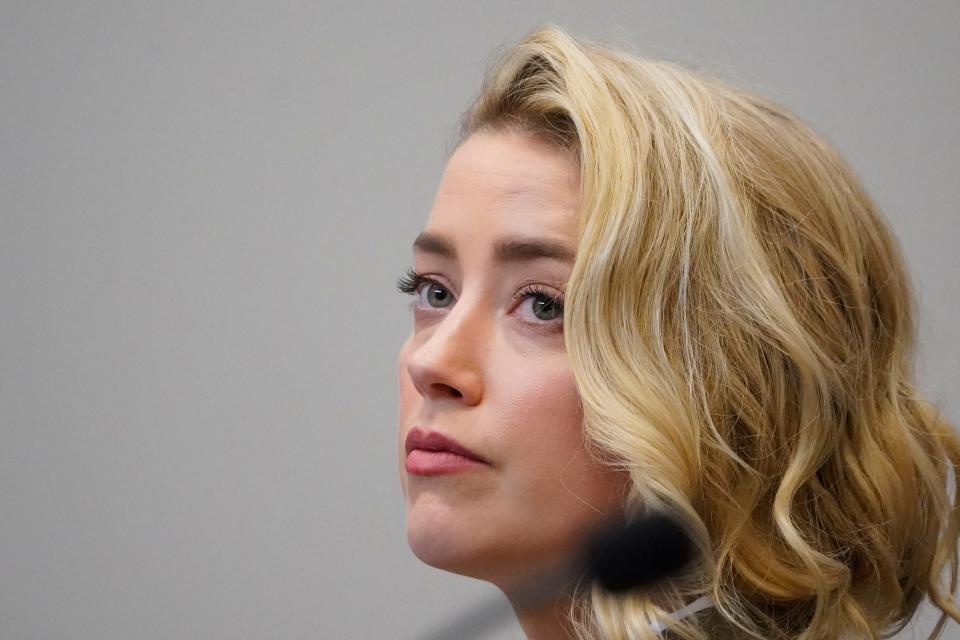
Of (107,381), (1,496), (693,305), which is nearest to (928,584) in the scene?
(693,305)

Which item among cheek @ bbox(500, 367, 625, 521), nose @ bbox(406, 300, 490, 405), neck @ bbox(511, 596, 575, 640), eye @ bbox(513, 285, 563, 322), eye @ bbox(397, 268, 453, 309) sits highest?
eye @ bbox(397, 268, 453, 309)

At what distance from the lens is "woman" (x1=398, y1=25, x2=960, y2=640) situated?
147 cm

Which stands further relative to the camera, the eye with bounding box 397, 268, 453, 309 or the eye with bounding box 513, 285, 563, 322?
the eye with bounding box 397, 268, 453, 309

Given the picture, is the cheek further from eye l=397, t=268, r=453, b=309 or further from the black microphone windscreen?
eye l=397, t=268, r=453, b=309

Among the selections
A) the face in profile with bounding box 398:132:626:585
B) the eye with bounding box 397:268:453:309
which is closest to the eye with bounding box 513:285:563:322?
the face in profile with bounding box 398:132:626:585

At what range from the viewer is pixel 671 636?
4.99 feet

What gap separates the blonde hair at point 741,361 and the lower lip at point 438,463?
5.8 inches

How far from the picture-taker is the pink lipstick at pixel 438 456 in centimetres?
148

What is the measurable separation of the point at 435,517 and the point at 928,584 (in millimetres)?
665

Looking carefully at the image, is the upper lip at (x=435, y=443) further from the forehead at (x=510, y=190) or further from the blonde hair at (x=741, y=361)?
the forehead at (x=510, y=190)

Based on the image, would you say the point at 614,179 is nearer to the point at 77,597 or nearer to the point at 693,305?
the point at 693,305

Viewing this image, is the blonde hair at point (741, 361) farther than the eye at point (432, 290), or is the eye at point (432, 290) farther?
the eye at point (432, 290)

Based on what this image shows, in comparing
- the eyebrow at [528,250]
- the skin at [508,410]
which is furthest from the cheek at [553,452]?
the eyebrow at [528,250]

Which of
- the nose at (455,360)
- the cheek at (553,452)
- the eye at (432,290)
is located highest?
the eye at (432,290)
